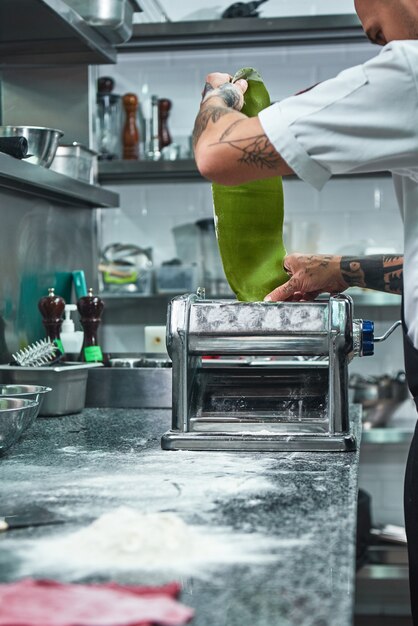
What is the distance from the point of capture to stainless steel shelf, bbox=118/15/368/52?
3.48 m

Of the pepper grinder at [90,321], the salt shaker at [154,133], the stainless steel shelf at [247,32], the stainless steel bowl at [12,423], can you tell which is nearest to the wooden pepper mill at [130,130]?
the salt shaker at [154,133]

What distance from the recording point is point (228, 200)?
1.72 m

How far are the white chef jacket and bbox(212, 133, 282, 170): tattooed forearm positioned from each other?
0.05 ft

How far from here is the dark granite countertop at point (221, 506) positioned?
0.82m

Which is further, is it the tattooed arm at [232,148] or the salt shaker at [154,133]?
the salt shaker at [154,133]

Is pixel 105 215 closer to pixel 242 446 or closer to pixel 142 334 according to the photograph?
pixel 142 334

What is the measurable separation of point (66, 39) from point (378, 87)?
1585 mm

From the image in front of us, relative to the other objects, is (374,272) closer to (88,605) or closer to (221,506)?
(221,506)

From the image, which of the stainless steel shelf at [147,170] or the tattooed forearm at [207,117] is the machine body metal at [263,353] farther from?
the stainless steel shelf at [147,170]

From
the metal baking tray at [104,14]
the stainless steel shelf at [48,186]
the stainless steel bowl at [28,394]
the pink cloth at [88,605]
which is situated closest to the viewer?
the pink cloth at [88,605]

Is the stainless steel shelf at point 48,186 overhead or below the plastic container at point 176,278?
overhead

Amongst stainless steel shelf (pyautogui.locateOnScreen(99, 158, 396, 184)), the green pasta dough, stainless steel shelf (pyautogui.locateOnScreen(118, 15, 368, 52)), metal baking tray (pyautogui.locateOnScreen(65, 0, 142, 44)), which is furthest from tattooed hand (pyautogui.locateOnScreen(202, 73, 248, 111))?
stainless steel shelf (pyautogui.locateOnScreen(118, 15, 368, 52))

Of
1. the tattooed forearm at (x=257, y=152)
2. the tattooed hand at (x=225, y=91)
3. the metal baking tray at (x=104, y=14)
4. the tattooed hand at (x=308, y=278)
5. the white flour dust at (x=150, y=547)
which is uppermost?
the metal baking tray at (x=104, y=14)

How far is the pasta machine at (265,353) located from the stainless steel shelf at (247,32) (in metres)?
2.13
